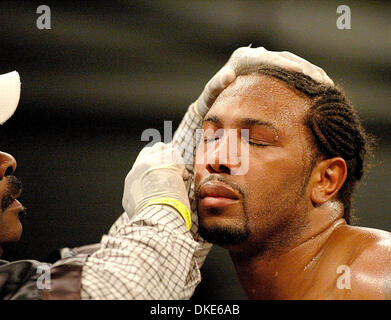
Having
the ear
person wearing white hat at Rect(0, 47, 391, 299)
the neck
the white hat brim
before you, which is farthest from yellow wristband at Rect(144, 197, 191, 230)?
the white hat brim

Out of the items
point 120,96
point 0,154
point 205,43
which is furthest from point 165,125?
point 0,154

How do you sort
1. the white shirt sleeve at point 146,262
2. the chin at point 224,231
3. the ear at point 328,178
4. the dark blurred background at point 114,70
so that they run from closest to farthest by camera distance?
1. the white shirt sleeve at point 146,262
2. the chin at point 224,231
3. the ear at point 328,178
4. the dark blurred background at point 114,70

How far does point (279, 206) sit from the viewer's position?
1.47 metres

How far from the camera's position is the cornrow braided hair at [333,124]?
1.53m

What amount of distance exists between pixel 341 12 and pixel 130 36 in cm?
82

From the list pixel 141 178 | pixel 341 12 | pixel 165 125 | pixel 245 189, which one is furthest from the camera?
pixel 165 125

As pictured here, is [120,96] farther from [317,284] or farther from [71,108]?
[317,284]

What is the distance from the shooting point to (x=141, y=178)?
1540 mm

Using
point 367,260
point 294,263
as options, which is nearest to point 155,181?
point 294,263

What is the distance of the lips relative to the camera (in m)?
1.43

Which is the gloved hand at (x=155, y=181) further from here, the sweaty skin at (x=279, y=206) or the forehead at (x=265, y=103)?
the forehead at (x=265, y=103)

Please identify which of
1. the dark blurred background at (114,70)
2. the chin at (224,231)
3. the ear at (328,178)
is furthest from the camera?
the dark blurred background at (114,70)

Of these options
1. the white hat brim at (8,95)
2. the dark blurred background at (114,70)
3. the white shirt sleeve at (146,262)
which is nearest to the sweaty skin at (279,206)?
the white shirt sleeve at (146,262)

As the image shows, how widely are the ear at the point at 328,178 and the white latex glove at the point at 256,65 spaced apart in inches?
10.7
